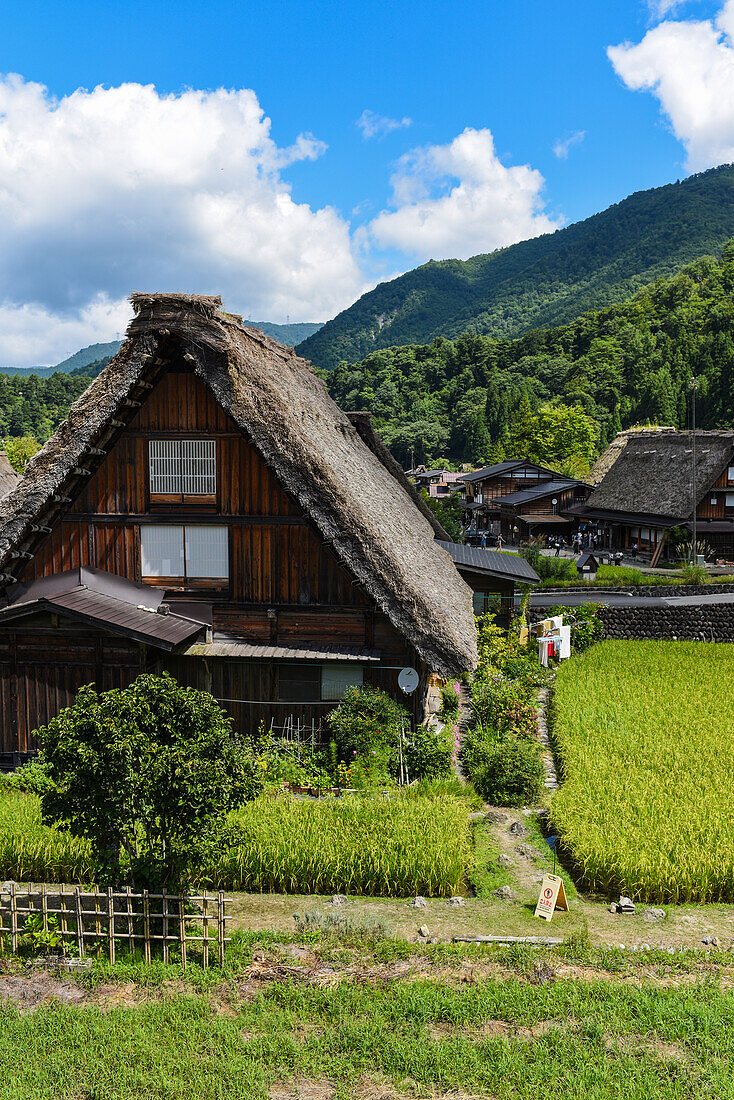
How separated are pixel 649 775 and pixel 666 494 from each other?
33393 mm

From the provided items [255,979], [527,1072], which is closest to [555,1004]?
[527,1072]

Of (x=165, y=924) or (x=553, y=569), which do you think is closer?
(x=165, y=924)

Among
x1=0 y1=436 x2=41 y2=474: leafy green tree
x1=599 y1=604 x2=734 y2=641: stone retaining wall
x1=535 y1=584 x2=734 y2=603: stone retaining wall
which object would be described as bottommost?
Answer: x1=599 y1=604 x2=734 y2=641: stone retaining wall

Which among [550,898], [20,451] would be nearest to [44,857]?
[550,898]

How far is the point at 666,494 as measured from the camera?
1662 inches

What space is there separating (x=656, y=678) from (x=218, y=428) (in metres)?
13.5

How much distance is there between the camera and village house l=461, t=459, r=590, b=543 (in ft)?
175

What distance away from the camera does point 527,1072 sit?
571 cm

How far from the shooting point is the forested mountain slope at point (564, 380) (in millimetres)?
75125

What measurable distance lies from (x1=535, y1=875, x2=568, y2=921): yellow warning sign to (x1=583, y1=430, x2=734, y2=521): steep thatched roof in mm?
35428

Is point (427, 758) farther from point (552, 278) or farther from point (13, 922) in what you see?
point (552, 278)

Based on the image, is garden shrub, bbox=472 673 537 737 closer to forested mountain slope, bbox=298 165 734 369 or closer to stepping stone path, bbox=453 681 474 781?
stepping stone path, bbox=453 681 474 781

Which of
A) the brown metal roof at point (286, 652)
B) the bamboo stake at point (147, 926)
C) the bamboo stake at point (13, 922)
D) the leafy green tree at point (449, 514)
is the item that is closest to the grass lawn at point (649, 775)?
the brown metal roof at point (286, 652)

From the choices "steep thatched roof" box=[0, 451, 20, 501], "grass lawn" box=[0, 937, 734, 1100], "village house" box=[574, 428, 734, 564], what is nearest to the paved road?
"village house" box=[574, 428, 734, 564]
